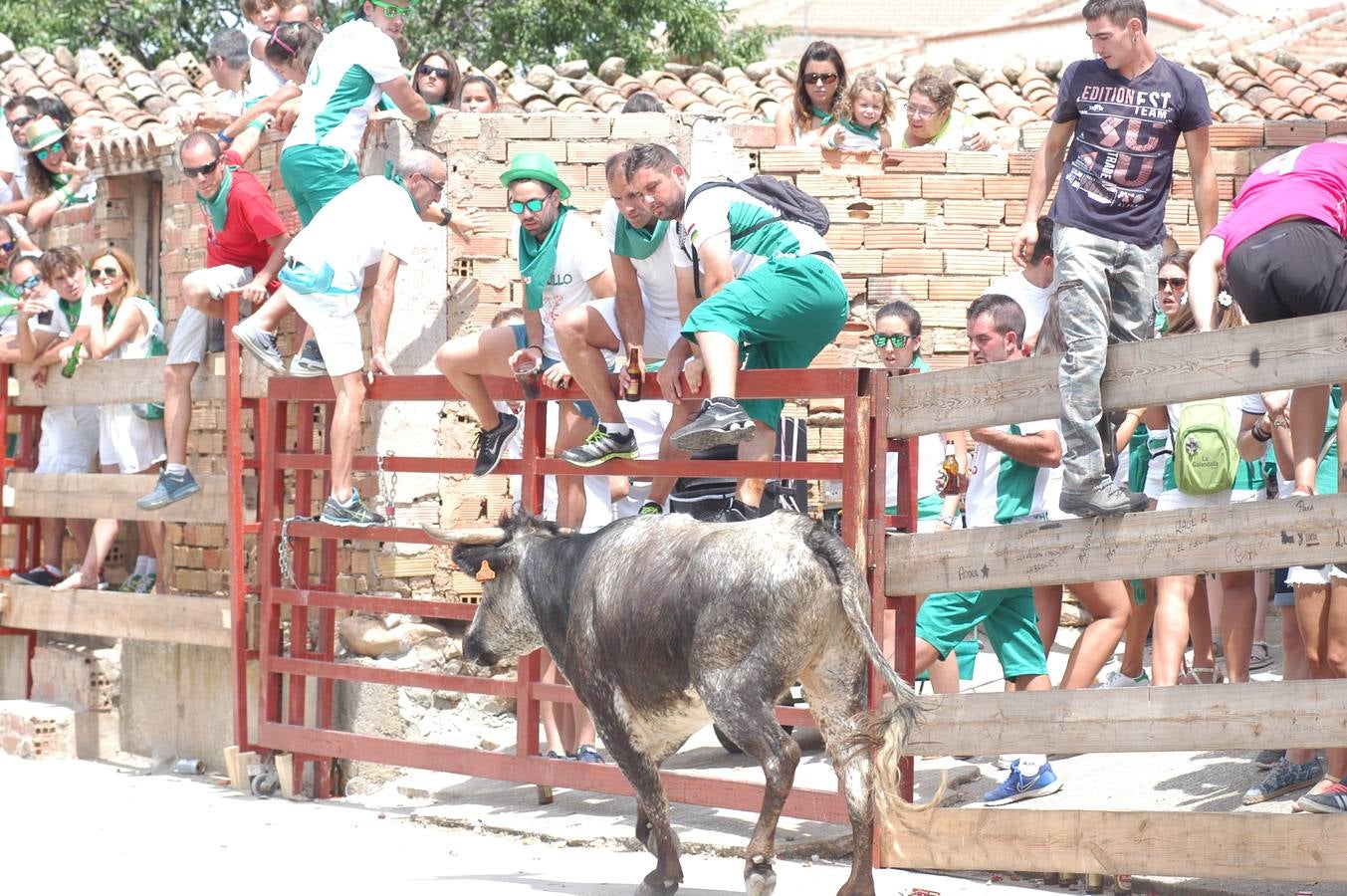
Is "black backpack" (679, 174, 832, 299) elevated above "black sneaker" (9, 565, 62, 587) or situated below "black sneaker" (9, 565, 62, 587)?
above

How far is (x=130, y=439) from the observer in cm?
1091

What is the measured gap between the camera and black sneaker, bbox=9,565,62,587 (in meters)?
11.5

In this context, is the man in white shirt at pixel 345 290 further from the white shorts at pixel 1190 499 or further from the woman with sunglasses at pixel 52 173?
the woman with sunglasses at pixel 52 173

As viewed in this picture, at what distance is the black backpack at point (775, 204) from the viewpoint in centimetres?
712

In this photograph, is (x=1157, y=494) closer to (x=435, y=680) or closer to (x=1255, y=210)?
(x=1255, y=210)

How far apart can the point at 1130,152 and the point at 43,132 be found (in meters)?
8.78

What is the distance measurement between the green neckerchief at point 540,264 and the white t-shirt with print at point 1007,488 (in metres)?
2.05

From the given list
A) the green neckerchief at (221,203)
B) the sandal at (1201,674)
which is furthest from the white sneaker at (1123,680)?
the green neckerchief at (221,203)

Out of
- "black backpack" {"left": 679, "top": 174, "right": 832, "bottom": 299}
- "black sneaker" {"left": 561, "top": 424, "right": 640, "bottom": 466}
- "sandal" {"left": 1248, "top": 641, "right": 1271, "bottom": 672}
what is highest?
"black backpack" {"left": 679, "top": 174, "right": 832, "bottom": 299}

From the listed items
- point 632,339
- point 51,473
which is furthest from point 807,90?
point 51,473

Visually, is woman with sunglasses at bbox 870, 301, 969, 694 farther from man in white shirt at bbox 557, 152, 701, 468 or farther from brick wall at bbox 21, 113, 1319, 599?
brick wall at bbox 21, 113, 1319, 599

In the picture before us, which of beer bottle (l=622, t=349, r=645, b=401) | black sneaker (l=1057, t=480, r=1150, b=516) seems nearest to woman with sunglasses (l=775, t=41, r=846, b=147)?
beer bottle (l=622, t=349, r=645, b=401)

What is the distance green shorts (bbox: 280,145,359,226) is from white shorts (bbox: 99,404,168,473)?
2432mm

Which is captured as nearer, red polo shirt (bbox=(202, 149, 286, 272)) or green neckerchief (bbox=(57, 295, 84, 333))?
red polo shirt (bbox=(202, 149, 286, 272))
